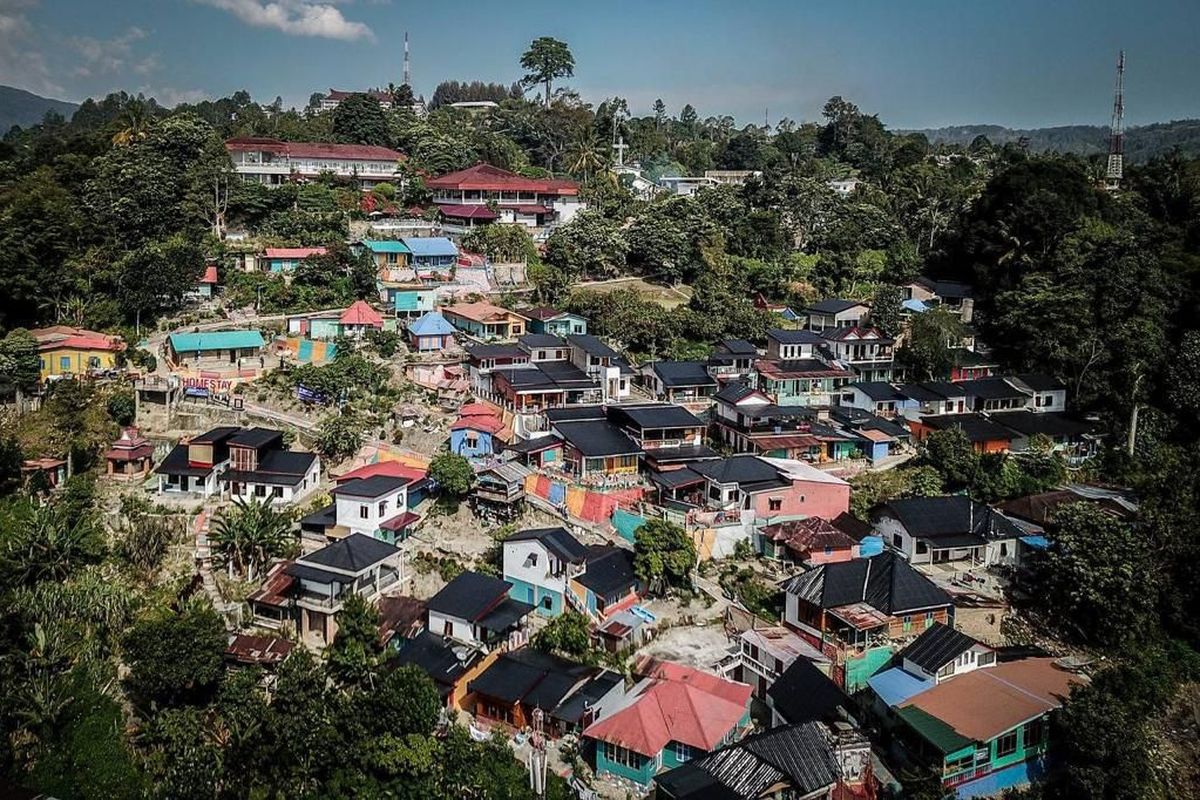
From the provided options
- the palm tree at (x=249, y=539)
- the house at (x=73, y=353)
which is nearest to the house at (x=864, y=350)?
the palm tree at (x=249, y=539)

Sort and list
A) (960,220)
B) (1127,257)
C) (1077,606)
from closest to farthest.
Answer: (1077,606) < (1127,257) < (960,220)

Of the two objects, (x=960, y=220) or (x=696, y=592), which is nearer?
(x=696, y=592)

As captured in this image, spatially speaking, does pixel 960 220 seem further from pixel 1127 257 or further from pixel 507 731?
pixel 507 731

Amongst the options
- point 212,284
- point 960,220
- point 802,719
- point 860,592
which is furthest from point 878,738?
point 960,220

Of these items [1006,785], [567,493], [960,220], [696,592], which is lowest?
[1006,785]

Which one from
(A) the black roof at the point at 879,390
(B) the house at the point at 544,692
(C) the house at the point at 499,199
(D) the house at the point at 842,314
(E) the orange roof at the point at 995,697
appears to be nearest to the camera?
(E) the orange roof at the point at 995,697

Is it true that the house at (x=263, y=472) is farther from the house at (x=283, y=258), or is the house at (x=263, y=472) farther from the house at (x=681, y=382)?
the house at (x=283, y=258)

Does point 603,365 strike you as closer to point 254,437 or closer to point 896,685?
point 254,437

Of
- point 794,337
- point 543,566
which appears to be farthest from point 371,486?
point 794,337
